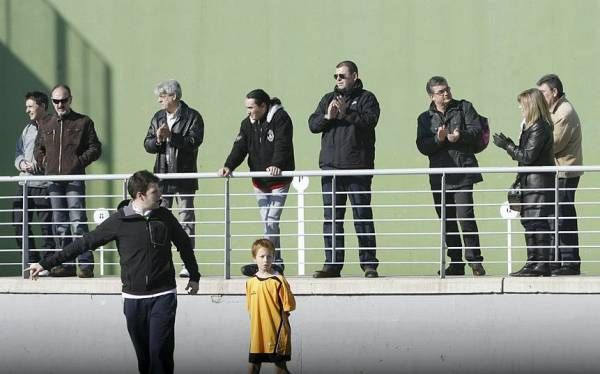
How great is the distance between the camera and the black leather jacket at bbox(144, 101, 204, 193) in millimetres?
13969

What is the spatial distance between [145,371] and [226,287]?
2597 millimetres

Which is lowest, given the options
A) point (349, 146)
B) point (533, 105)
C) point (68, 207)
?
point (68, 207)

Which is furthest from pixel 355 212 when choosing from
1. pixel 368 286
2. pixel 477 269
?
pixel 477 269

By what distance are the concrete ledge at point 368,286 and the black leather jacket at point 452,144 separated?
88 cm

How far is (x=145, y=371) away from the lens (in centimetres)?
1096

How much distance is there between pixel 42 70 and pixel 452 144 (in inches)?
230

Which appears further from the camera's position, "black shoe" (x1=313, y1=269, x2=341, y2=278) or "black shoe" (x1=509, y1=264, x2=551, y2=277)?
"black shoe" (x1=313, y1=269, x2=341, y2=278)

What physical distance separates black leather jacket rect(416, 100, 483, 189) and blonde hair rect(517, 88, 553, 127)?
0.52 meters

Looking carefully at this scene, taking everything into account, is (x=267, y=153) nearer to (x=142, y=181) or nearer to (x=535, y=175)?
(x=535, y=175)

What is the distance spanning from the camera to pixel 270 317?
11.9 m

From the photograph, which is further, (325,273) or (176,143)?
(176,143)

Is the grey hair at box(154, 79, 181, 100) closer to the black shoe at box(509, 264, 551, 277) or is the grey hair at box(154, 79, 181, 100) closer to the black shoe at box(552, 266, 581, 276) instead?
the black shoe at box(509, 264, 551, 277)

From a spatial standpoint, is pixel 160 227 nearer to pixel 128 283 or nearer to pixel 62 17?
pixel 128 283

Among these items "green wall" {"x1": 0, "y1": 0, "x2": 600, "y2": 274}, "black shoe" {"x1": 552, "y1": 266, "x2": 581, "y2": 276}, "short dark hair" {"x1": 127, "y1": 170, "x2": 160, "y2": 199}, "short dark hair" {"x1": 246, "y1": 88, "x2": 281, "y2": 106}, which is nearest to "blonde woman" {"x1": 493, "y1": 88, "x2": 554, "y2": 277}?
"black shoe" {"x1": 552, "y1": 266, "x2": 581, "y2": 276}
